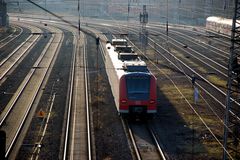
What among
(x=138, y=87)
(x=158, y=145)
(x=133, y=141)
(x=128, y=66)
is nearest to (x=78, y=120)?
(x=138, y=87)

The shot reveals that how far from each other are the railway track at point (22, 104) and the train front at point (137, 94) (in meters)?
5.73

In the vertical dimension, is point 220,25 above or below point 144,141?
above

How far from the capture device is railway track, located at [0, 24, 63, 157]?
24.2 meters

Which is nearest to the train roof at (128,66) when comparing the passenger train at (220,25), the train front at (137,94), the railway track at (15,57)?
the train front at (137,94)

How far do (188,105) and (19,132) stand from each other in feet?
37.3

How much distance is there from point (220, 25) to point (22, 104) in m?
48.6

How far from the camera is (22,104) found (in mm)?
30656

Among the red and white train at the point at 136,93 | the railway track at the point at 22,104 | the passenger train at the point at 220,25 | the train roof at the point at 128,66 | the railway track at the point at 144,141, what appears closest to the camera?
the railway track at the point at 144,141

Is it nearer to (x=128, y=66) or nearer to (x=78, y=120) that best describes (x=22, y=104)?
(x=78, y=120)

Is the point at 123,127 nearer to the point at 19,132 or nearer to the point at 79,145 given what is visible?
the point at 79,145

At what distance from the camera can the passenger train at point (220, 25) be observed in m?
68.3

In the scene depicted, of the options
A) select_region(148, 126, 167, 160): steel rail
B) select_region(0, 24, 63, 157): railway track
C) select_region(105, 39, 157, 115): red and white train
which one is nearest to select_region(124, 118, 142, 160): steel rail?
select_region(105, 39, 157, 115): red and white train

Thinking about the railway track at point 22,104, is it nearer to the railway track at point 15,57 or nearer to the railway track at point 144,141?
the railway track at point 15,57

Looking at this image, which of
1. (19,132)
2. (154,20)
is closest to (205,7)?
(154,20)
